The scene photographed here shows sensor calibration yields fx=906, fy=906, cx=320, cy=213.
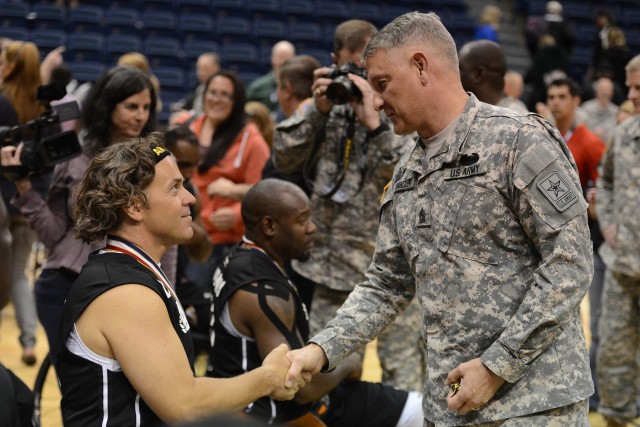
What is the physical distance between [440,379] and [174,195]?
0.84 meters

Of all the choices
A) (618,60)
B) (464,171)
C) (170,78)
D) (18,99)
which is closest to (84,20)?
(170,78)

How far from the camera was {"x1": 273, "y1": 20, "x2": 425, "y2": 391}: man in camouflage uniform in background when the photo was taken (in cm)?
369

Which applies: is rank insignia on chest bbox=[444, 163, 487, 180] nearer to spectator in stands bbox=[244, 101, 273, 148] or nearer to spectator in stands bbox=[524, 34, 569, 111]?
spectator in stands bbox=[244, 101, 273, 148]

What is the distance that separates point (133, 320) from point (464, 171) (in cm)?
87

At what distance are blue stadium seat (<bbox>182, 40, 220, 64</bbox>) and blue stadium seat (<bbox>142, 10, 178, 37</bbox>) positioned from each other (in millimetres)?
318

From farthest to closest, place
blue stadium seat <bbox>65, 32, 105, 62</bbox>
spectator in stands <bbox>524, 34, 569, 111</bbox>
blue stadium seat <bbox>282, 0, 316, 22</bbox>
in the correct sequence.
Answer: blue stadium seat <bbox>282, 0, 316, 22</bbox>
blue stadium seat <bbox>65, 32, 105, 62</bbox>
spectator in stands <bbox>524, 34, 569, 111</bbox>


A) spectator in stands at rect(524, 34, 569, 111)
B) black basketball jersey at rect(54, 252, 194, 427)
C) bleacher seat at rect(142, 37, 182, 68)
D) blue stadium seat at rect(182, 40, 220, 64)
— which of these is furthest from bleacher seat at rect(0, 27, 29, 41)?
black basketball jersey at rect(54, 252, 194, 427)

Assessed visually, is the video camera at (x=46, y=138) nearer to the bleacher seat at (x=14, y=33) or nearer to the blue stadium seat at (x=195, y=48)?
the bleacher seat at (x=14, y=33)

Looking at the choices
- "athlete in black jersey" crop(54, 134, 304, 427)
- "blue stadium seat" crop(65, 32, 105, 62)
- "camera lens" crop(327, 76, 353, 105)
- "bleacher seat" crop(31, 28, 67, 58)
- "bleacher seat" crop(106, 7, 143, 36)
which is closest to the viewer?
"athlete in black jersey" crop(54, 134, 304, 427)

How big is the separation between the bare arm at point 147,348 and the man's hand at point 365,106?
1.57m

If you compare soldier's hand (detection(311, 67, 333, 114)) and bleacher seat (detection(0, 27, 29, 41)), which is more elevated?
soldier's hand (detection(311, 67, 333, 114))

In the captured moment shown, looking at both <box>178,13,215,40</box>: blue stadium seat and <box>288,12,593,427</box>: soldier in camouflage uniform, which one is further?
<box>178,13,215,40</box>: blue stadium seat

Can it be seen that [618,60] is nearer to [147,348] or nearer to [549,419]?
[549,419]

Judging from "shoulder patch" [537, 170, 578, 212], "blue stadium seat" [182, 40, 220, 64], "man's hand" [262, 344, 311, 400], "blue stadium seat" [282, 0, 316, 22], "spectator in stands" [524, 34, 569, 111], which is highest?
"shoulder patch" [537, 170, 578, 212]
